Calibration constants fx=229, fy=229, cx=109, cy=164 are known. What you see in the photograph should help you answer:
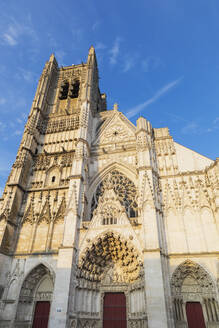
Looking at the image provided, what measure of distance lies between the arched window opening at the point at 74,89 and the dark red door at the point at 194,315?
17.7 m

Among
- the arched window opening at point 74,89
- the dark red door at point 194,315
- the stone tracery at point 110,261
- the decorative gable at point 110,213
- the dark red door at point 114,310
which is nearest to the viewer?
the dark red door at point 194,315

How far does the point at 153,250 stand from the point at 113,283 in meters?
2.84

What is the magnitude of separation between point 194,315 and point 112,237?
Answer: 4.70m

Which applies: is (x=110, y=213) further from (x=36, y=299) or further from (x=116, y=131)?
(x=116, y=131)

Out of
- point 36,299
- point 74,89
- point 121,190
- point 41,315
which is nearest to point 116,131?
point 121,190

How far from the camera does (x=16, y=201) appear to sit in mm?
13312

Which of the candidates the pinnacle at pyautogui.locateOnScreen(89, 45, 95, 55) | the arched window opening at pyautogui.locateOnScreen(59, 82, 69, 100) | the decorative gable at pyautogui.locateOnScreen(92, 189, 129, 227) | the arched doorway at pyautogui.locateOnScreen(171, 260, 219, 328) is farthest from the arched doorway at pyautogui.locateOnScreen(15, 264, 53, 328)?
the pinnacle at pyautogui.locateOnScreen(89, 45, 95, 55)

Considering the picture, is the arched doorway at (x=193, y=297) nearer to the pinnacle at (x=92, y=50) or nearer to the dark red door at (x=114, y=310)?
the dark red door at (x=114, y=310)

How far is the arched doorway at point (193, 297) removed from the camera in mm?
9445

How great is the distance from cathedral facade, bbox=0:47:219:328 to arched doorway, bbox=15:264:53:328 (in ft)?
0.15

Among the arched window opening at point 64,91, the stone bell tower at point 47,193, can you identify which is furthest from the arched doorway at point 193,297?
the arched window opening at point 64,91

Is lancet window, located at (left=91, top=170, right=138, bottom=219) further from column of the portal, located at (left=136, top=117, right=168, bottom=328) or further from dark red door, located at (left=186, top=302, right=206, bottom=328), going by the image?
dark red door, located at (left=186, top=302, right=206, bottom=328)

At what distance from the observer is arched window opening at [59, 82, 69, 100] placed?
20.9 m

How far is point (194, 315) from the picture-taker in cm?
962
